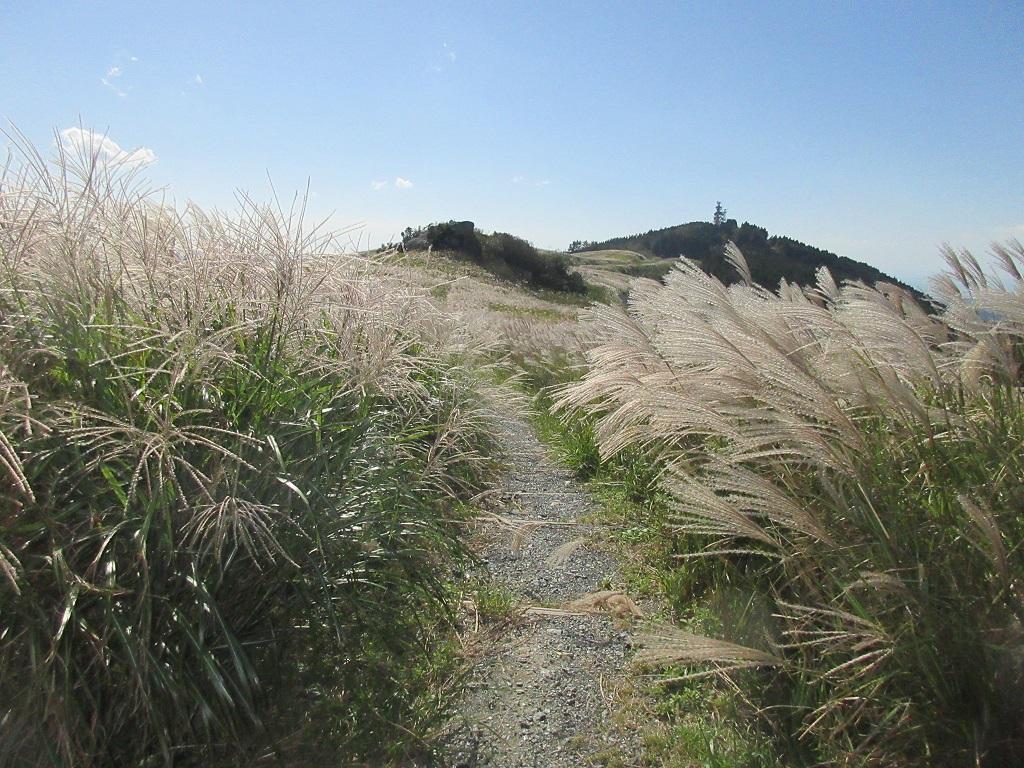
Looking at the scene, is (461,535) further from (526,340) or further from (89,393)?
(526,340)

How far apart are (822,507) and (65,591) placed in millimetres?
2101

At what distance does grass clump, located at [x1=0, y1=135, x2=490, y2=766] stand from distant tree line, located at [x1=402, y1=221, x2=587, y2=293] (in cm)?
3113

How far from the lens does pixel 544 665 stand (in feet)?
7.78

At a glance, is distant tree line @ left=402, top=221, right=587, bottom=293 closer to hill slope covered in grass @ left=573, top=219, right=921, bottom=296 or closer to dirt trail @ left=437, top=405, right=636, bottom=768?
hill slope covered in grass @ left=573, top=219, right=921, bottom=296

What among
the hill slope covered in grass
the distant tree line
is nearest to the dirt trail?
the hill slope covered in grass

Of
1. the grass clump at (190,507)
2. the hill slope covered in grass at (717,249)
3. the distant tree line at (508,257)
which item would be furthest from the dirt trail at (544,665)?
the distant tree line at (508,257)

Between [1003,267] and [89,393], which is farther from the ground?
[1003,267]

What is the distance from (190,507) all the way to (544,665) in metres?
1.32

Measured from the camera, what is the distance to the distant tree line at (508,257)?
3372 centimetres

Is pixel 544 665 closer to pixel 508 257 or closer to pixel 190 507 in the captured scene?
pixel 190 507

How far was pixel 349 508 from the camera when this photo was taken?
7.45 ft

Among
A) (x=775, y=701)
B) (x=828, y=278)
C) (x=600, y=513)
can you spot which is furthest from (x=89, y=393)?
(x=828, y=278)

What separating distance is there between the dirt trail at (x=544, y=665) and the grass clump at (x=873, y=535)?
1.01 ft

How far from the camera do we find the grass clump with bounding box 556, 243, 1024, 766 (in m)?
1.55
